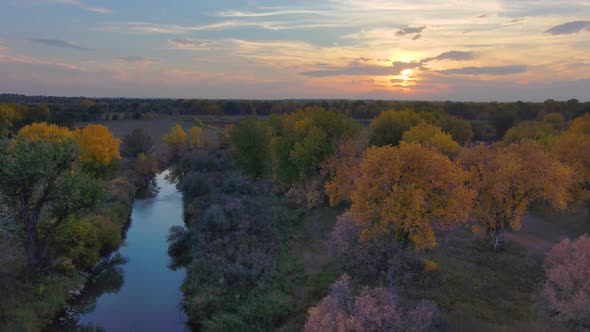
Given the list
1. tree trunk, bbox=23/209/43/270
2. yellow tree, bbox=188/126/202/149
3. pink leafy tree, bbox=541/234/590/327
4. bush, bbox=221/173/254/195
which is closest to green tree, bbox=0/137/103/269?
tree trunk, bbox=23/209/43/270

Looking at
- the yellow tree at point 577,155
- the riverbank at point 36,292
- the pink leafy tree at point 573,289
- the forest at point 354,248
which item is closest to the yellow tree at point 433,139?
the forest at point 354,248

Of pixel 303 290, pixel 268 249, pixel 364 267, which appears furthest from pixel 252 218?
pixel 364 267

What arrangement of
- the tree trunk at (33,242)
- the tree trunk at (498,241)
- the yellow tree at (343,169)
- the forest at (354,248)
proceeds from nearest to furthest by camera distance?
the forest at (354,248)
the tree trunk at (33,242)
the tree trunk at (498,241)
the yellow tree at (343,169)

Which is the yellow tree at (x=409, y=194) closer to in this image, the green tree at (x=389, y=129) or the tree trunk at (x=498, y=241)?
the tree trunk at (x=498, y=241)

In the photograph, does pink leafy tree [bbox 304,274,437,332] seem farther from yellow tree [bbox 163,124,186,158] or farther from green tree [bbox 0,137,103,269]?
yellow tree [bbox 163,124,186,158]

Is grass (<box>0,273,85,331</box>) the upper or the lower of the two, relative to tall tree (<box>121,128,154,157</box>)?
lower

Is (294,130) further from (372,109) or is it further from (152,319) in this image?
(372,109)
